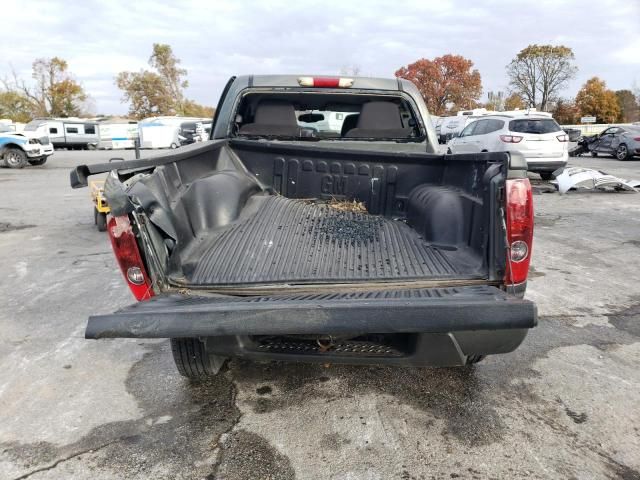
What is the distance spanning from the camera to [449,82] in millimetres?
64625

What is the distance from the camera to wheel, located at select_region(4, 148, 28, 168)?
19984mm

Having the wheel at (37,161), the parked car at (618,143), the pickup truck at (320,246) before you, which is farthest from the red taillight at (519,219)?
the wheel at (37,161)

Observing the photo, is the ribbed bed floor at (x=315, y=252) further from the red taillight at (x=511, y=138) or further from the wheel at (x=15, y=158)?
the wheel at (x=15, y=158)

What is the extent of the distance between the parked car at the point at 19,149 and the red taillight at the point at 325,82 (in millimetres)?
20291

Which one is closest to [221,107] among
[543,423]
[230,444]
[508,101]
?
[230,444]

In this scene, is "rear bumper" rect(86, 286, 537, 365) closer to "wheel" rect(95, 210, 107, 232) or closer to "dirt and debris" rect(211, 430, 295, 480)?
"dirt and debris" rect(211, 430, 295, 480)

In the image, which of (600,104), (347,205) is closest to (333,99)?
(347,205)

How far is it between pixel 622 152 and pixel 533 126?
11.0 meters

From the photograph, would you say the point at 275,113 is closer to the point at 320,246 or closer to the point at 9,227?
the point at 320,246

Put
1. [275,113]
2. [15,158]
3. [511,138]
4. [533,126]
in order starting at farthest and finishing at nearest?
[15,158], [533,126], [511,138], [275,113]

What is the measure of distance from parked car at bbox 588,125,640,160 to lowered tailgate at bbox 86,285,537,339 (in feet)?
71.2

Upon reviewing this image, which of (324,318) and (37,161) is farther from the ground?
(37,161)

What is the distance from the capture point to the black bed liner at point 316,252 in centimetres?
259

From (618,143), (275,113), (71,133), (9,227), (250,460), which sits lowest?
(250,460)
